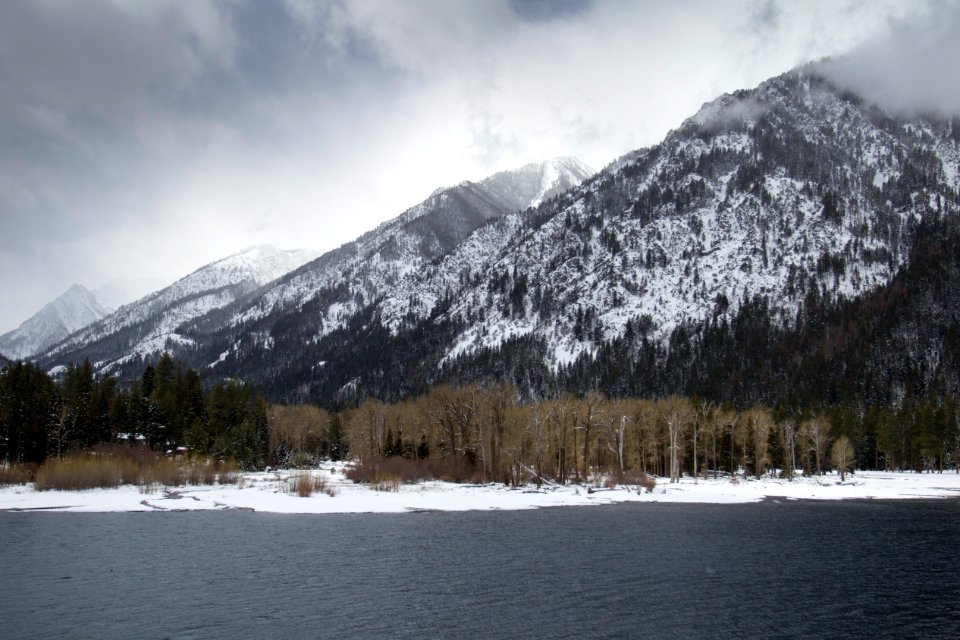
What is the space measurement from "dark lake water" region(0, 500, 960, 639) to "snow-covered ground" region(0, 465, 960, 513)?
8897 mm

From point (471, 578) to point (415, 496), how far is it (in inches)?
1689

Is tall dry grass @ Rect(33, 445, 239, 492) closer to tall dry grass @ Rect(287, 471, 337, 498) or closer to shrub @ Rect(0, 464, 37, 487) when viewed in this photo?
shrub @ Rect(0, 464, 37, 487)

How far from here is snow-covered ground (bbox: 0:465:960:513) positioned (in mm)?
63000

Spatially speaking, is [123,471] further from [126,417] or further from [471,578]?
[471,578]

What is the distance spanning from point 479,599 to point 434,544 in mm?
14584

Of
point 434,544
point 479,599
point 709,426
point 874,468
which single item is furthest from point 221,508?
point 874,468

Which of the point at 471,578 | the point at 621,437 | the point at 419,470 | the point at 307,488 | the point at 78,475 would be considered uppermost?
the point at 621,437

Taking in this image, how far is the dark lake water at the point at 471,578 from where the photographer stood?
24.8 metres

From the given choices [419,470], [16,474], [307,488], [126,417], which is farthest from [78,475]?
[419,470]

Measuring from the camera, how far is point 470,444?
99.4 m

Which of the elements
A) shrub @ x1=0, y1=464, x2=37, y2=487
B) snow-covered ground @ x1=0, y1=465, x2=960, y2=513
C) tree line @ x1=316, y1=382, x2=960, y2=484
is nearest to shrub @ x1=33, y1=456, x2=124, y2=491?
snow-covered ground @ x1=0, y1=465, x2=960, y2=513

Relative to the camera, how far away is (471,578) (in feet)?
108

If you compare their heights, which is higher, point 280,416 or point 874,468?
point 280,416

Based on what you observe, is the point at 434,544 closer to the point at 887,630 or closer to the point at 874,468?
the point at 887,630
